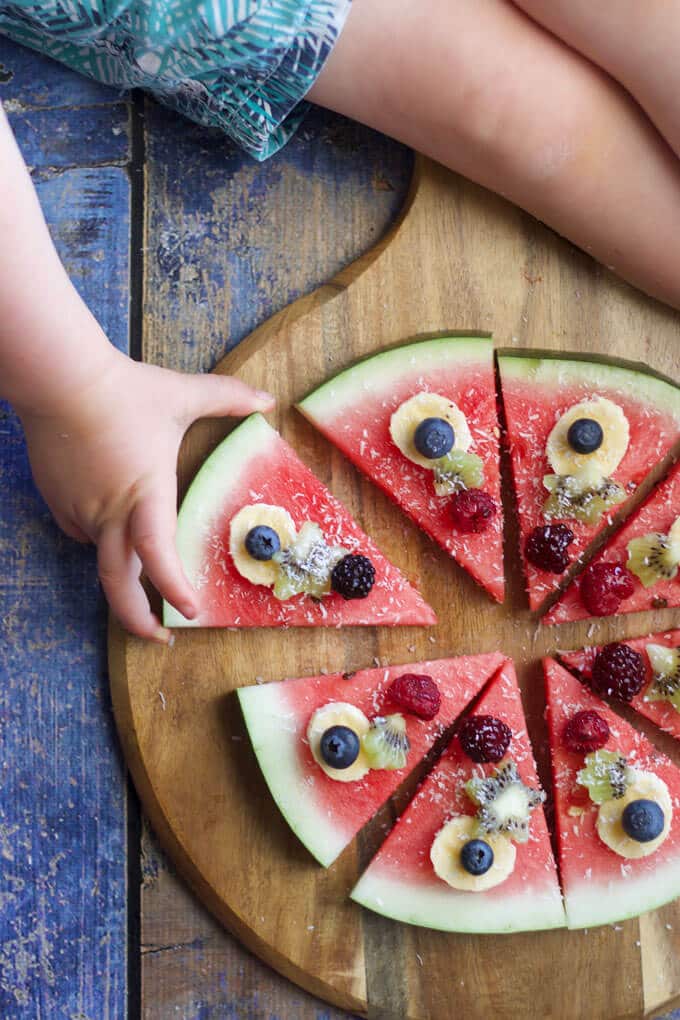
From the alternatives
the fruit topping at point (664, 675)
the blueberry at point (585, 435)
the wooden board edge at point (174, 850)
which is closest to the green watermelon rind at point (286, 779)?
the wooden board edge at point (174, 850)

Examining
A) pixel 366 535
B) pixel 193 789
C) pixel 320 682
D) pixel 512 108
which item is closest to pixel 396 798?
pixel 320 682

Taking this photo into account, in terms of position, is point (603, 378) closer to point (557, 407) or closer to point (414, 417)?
point (557, 407)

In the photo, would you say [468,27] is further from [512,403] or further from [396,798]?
[396,798]

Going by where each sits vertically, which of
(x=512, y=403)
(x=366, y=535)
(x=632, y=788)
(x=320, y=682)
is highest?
(x=512, y=403)

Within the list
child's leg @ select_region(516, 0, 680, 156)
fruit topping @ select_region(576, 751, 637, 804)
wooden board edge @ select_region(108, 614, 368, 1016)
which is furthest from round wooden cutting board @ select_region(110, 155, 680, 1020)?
child's leg @ select_region(516, 0, 680, 156)

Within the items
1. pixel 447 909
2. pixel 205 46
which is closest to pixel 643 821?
pixel 447 909

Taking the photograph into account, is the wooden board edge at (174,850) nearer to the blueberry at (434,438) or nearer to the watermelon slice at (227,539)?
the watermelon slice at (227,539)

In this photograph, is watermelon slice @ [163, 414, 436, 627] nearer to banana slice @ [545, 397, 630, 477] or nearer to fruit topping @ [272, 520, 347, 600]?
fruit topping @ [272, 520, 347, 600]
